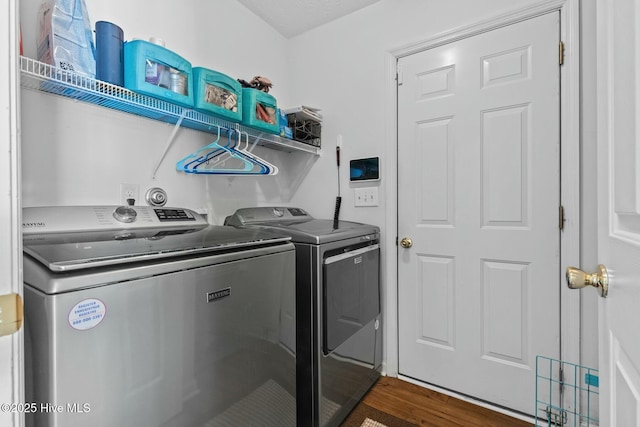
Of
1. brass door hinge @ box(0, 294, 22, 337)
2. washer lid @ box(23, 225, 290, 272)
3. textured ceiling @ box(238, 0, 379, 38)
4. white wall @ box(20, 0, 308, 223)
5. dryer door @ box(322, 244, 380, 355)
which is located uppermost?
textured ceiling @ box(238, 0, 379, 38)

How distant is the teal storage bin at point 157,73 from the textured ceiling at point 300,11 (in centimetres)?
109

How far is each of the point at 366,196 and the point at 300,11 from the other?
1429 millimetres

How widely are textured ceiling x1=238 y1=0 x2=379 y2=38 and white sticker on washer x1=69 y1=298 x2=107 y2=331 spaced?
6.99 ft

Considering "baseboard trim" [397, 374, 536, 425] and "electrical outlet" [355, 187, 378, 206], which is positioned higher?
"electrical outlet" [355, 187, 378, 206]

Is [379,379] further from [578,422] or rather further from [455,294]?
[578,422]

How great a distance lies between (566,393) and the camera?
4.94 feet

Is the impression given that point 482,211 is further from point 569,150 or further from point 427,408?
point 427,408

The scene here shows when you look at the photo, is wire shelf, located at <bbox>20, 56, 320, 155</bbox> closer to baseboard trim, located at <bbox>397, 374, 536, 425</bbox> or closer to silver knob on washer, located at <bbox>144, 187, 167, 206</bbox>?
silver knob on washer, located at <bbox>144, 187, 167, 206</bbox>

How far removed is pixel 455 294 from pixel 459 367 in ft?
1.45

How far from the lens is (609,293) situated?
0.56 metres

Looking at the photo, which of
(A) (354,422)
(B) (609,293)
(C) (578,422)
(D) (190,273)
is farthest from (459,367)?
(D) (190,273)

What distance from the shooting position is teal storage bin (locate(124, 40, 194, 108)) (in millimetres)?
1160

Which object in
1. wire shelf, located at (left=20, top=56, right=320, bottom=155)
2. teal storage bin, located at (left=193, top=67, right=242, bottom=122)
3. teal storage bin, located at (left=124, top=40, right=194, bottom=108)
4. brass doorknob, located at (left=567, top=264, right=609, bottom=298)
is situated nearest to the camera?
brass doorknob, located at (left=567, top=264, right=609, bottom=298)

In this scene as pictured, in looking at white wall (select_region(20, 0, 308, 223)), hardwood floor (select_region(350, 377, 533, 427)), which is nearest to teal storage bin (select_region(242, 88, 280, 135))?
white wall (select_region(20, 0, 308, 223))
